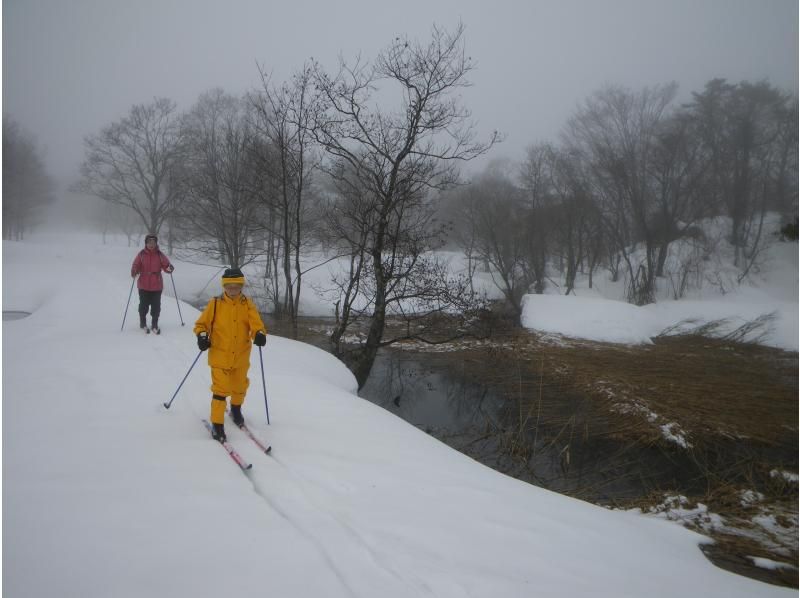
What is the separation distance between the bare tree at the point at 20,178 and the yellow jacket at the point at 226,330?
37.4m

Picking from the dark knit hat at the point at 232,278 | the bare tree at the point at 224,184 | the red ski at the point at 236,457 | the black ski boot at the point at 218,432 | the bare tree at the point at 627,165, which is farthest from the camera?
the bare tree at the point at 627,165

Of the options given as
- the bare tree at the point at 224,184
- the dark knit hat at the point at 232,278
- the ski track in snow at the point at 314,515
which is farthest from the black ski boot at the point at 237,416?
the bare tree at the point at 224,184

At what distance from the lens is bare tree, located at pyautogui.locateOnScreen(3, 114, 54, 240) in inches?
1230

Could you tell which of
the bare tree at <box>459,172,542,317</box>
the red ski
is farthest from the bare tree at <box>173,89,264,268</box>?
the bare tree at <box>459,172,542,317</box>

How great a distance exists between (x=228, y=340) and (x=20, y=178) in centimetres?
4470

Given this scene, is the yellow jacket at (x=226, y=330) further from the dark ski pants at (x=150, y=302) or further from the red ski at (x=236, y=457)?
the dark ski pants at (x=150, y=302)

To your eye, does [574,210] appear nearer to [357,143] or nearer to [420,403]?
[357,143]

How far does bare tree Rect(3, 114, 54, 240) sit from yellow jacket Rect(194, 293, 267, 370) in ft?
123

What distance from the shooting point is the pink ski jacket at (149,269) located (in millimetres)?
8156

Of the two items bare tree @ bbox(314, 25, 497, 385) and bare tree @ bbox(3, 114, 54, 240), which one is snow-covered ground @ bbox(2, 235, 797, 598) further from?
bare tree @ bbox(3, 114, 54, 240)

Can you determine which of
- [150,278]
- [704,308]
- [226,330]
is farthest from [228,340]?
[704,308]

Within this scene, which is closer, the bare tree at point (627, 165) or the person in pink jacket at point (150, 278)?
the person in pink jacket at point (150, 278)

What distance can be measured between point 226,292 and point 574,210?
26820 millimetres

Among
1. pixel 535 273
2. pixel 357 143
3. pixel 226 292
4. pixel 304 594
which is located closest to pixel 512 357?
pixel 357 143
